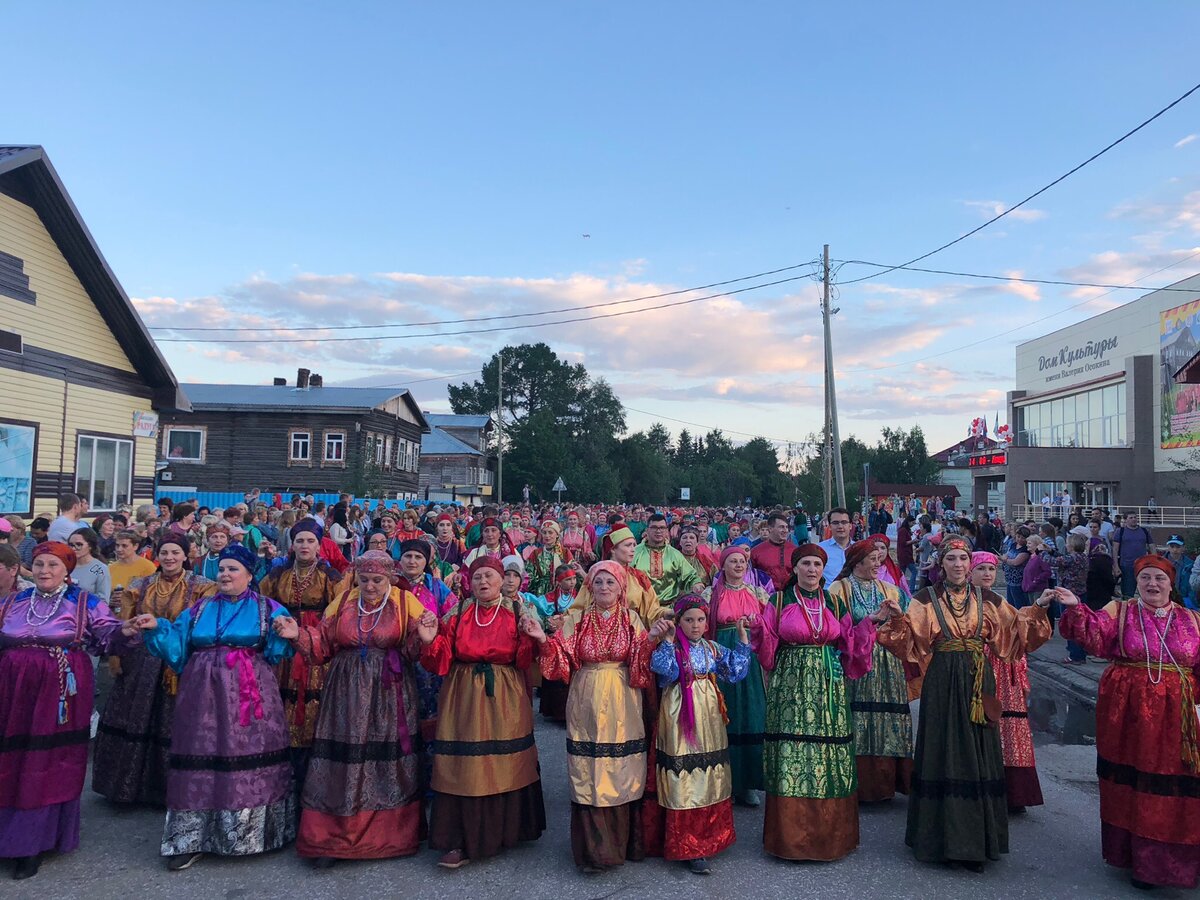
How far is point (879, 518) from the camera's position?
24.0 metres

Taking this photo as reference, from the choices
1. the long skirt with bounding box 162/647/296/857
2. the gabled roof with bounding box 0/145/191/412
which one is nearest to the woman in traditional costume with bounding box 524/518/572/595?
the long skirt with bounding box 162/647/296/857

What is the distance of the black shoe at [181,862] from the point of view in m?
4.89

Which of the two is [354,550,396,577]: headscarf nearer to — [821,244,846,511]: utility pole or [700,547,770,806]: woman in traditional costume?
[700,547,770,806]: woman in traditional costume

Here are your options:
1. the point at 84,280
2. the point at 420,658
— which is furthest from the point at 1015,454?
the point at 420,658

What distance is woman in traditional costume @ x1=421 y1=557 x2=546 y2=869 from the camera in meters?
4.97

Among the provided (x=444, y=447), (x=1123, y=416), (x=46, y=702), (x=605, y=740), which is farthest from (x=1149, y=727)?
(x=444, y=447)

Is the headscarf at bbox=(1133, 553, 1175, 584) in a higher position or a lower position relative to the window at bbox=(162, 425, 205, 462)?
lower

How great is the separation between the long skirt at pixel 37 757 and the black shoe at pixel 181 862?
631 mm

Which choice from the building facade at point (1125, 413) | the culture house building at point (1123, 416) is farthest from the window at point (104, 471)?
the building facade at point (1125, 413)

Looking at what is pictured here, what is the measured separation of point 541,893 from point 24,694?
9.90ft

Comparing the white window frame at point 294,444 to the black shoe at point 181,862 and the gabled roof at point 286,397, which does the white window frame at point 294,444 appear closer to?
the gabled roof at point 286,397

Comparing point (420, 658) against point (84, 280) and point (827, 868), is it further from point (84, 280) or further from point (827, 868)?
point (84, 280)

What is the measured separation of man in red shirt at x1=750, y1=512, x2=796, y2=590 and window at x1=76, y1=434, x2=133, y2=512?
1302cm

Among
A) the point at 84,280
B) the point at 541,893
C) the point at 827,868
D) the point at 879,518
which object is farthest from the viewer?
the point at 879,518
